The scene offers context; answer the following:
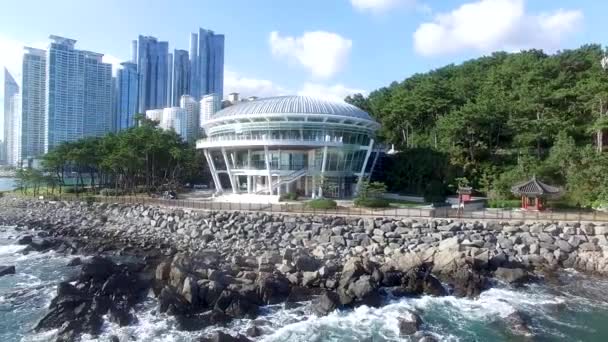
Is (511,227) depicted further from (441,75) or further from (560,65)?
(441,75)

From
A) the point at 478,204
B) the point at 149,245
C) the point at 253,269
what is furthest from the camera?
the point at 478,204

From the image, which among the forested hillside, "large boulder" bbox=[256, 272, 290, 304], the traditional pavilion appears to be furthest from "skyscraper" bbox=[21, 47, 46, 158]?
the traditional pavilion

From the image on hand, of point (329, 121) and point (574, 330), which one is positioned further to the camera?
point (329, 121)

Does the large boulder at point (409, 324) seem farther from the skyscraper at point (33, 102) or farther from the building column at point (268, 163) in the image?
the skyscraper at point (33, 102)

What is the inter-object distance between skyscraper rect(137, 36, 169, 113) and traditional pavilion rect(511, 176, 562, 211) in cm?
14372

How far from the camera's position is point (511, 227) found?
96.1 ft

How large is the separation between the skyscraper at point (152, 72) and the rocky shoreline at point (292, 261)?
126 m

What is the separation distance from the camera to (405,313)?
19.1 m

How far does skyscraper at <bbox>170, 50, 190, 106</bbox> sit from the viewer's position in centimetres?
16062

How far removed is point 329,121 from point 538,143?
22915mm

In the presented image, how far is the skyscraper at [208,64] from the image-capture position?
6550 inches

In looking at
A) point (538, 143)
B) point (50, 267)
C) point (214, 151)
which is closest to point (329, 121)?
point (214, 151)

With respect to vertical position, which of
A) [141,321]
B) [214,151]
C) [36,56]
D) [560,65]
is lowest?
[141,321]

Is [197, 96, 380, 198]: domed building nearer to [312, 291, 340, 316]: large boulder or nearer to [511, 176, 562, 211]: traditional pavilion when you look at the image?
[511, 176, 562, 211]: traditional pavilion
